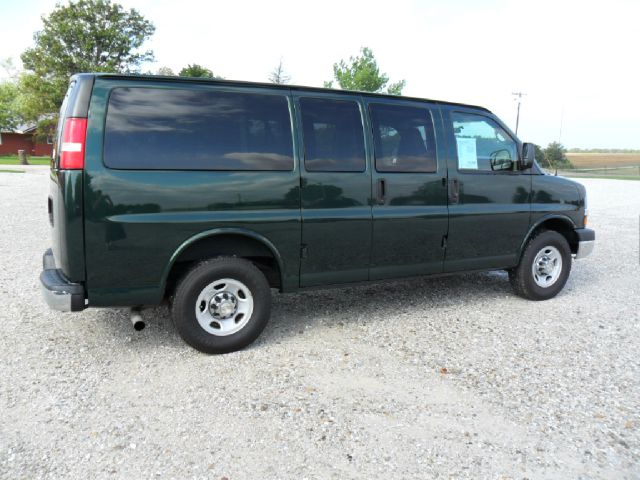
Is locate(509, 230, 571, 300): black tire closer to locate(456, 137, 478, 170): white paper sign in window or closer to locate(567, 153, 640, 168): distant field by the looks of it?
locate(456, 137, 478, 170): white paper sign in window

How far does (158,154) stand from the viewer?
375cm

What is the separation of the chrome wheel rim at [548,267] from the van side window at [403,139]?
6.13ft

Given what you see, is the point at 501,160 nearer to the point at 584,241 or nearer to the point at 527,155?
the point at 527,155

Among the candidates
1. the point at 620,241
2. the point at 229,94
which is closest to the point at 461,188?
the point at 229,94

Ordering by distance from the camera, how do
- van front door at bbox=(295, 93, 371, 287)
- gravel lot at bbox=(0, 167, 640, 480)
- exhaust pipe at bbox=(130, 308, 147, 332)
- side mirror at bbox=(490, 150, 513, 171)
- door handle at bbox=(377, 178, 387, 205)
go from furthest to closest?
side mirror at bbox=(490, 150, 513, 171) < door handle at bbox=(377, 178, 387, 205) < van front door at bbox=(295, 93, 371, 287) < exhaust pipe at bbox=(130, 308, 147, 332) < gravel lot at bbox=(0, 167, 640, 480)

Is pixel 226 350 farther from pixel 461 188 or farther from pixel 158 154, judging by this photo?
pixel 461 188

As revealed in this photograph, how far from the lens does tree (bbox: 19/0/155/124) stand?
40000mm

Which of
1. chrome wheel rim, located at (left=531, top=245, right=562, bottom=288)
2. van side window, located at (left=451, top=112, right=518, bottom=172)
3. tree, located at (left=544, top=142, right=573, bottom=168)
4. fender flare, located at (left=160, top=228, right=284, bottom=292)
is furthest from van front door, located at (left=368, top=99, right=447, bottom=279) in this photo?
tree, located at (left=544, top=142, right=573, bottom=168)

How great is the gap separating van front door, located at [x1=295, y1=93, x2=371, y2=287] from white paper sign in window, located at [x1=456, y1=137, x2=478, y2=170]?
114cm

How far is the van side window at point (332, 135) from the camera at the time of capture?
14.2ft

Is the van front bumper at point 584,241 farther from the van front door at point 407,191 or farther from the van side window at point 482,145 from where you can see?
the van front door at point 407,191

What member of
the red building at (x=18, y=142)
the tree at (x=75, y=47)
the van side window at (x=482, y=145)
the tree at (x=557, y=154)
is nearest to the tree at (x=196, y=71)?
the tree at (x=75, y=47)

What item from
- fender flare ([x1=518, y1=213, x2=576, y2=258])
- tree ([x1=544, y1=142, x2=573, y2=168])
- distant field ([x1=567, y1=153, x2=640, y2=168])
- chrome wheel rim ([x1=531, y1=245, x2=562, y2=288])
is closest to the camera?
fender flare ([x1=518, y1=213, x2=576, y2=258])

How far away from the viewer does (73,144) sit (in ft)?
11.5
